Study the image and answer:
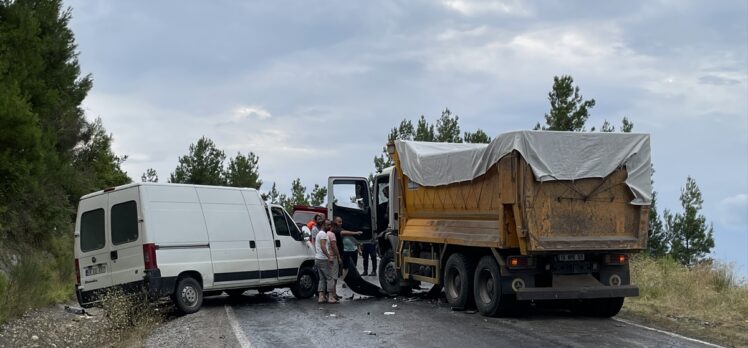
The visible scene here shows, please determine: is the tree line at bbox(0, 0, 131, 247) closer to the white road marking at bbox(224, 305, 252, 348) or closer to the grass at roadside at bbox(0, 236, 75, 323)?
the grass at roadside at bbox(0, 236, 75, 323)

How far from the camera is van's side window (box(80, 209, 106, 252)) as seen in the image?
1312cm

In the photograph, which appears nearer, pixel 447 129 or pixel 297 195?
pixel 447 129

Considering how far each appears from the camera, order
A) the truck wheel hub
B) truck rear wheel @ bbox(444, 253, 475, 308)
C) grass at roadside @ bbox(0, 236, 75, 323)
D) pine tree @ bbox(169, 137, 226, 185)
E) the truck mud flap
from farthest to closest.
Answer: pine tree @ bbox(169, 137, 226, 185) < grass at roadside @ bbox(0, 236, 75, 323) < the truck wheel hub < truck rear wheel @ bbox(444, 253, 475, 308) < the truck mud flap

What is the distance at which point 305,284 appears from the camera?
1547 cm

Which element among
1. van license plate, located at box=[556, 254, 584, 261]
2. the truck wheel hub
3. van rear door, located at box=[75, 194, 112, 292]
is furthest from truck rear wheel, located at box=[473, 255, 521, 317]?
van rear door, located at box=[75, 194, 112, 292]

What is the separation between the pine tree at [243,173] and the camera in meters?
50.8

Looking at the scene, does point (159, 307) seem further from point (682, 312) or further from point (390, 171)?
point (682, 312)

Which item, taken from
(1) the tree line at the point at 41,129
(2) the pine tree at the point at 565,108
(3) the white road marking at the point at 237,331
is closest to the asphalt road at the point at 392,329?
(3) the white road marking at the point at 237,331

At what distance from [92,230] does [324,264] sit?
4.33m

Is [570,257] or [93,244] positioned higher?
[93,244]

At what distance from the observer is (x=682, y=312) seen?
11.9 metres

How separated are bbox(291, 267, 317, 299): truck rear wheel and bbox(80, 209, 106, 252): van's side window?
404 centimetres

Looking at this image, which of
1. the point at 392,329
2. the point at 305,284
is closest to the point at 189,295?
the point at 305,284

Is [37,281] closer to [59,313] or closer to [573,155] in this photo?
[59,313]
